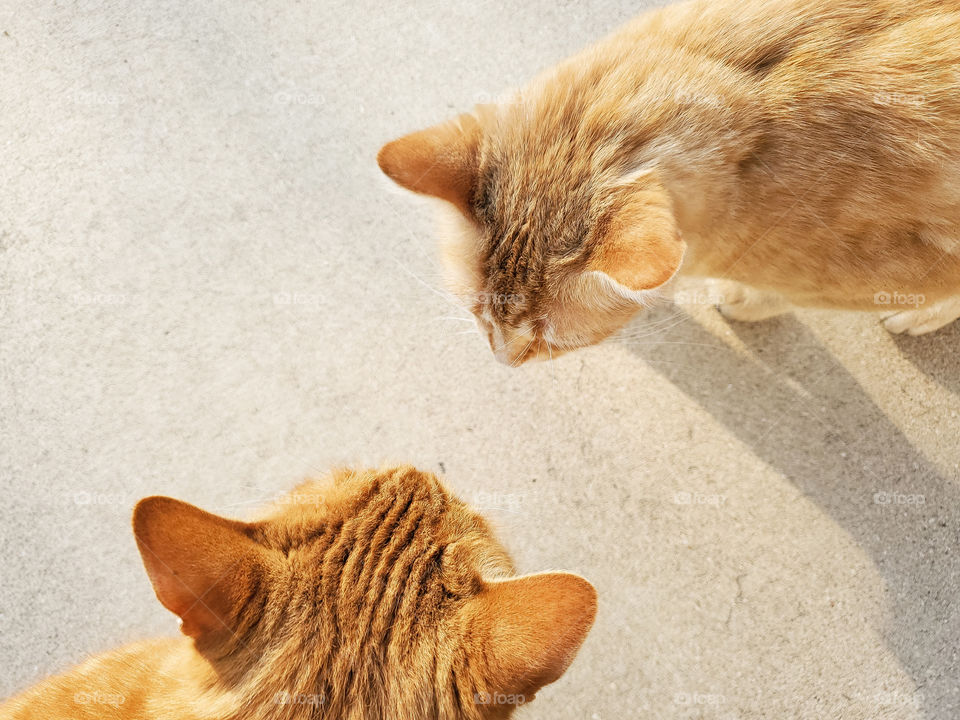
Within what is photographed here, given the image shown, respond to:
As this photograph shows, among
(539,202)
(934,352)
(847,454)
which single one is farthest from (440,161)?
(934,352)

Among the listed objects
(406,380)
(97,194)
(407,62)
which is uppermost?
(97,194)

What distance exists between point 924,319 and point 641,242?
4.60ft

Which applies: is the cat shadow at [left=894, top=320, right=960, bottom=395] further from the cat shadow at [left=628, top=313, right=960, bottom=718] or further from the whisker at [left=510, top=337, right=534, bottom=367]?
the whisker at [left=510, top=337, right=534, bottom=367]

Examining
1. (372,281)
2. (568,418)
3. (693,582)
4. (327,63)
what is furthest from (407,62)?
(693,582)

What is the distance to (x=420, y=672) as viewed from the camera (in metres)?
0.91

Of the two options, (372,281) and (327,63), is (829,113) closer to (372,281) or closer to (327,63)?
(372,281)

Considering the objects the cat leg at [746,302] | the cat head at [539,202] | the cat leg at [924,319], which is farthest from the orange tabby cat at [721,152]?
the cat leg at [924,319]

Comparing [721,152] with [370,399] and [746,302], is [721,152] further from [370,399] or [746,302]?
[370,399]

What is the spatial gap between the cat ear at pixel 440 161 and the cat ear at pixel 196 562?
0.71m

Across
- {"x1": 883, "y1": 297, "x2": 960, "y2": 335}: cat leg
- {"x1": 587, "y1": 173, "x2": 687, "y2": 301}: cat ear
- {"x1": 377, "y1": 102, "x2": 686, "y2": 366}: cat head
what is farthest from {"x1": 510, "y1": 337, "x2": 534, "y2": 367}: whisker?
{"x1": 883, "y1": 297, "x2": 960, "y2": 335}: cat leg

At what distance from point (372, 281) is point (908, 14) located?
1510 millimetres

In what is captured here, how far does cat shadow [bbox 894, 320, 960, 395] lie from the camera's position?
2.07m

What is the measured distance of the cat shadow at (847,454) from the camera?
1.91 metres

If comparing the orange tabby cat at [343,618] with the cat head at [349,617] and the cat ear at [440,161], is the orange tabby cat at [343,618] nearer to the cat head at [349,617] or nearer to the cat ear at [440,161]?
the cat head at [349,617]
